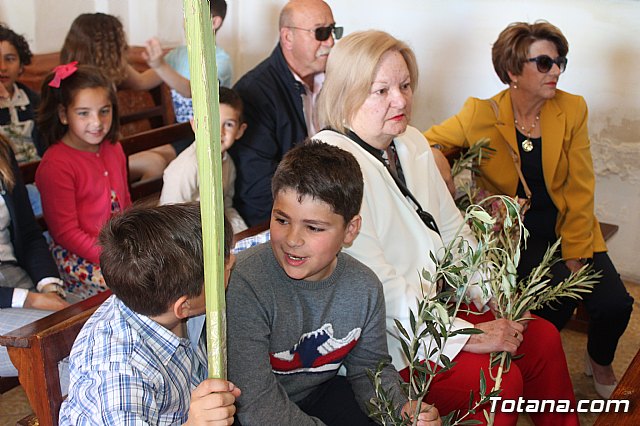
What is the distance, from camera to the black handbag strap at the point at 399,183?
2250 mm

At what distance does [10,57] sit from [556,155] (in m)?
2.37

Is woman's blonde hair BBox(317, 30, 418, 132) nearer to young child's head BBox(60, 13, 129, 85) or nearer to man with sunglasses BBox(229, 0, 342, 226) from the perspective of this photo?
man with sunglasses BBox(229, 0, 342, 226)

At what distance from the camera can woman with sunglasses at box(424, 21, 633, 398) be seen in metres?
3.10

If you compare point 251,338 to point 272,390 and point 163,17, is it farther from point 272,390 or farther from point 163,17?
point 163,17

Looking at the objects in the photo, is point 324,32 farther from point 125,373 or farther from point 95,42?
point 125,373

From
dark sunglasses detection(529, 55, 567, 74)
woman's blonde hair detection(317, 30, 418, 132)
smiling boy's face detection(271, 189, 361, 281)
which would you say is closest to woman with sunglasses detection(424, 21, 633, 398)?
dark sunglasses detection(529, 55, 567, 74)

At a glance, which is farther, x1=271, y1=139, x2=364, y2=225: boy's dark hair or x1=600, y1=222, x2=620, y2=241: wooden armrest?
x1=600, y1=222, x2=620, y2=241: wooden armrest

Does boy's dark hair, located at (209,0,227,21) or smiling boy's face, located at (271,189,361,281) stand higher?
boy's dark hair, located at (209,0,227,21)

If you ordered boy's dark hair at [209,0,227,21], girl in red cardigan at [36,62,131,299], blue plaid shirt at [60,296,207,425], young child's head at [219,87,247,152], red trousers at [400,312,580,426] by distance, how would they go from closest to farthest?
blue plaid shirt at [60,296,207,425] < red trousers at [400,312,580,426] < girl in red cardigan at [36,62,131,299] < young child's head at [219,87,247,152] < boy's dark hair at [209,0,227,21]

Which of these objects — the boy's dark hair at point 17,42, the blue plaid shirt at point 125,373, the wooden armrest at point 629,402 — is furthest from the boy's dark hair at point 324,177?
the boy's dark hair at point 17,42

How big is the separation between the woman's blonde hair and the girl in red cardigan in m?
0.99

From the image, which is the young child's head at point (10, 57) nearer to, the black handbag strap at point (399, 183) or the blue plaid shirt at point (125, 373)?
the black handbag strap at point (399, 183)

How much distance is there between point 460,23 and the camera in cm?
441

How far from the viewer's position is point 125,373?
4.62 ft
